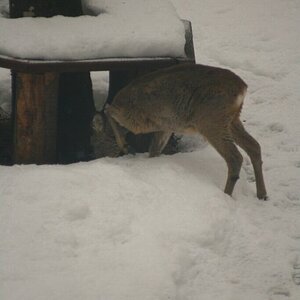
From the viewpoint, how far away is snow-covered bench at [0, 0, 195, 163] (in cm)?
503

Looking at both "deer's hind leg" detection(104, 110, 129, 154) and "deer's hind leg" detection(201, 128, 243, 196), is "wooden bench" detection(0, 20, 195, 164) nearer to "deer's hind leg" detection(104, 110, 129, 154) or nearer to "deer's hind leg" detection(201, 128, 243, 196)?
"deer's hind leg" detection(104, 110, 129, 154)

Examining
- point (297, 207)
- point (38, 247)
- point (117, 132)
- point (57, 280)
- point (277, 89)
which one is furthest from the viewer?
point (277, 89)

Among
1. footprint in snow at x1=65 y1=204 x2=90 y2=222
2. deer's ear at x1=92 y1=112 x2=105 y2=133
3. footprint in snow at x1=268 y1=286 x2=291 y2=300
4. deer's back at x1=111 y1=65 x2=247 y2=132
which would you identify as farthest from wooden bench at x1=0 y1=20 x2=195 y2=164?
footprint in snow at x1=268 y1=286 x2=291 y2=300

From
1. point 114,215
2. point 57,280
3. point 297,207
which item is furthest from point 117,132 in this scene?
point 57,280

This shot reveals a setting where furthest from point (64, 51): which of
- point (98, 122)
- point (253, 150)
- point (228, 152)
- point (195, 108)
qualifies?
point (253, 150)

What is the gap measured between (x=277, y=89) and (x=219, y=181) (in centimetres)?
265

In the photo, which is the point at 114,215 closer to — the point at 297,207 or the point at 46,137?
the point at 46,137

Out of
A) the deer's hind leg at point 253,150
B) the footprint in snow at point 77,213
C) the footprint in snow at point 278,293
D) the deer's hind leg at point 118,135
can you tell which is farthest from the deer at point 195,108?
the footprint in snow at point 77,213

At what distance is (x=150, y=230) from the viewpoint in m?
4.27

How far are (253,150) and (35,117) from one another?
2292 mm

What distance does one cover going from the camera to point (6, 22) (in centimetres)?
539

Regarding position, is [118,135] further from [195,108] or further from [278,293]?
[278,293]

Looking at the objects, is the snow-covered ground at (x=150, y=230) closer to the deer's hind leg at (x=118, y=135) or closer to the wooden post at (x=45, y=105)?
the deer's hind leg at (x=118, y=135)

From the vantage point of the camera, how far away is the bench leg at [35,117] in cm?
521
